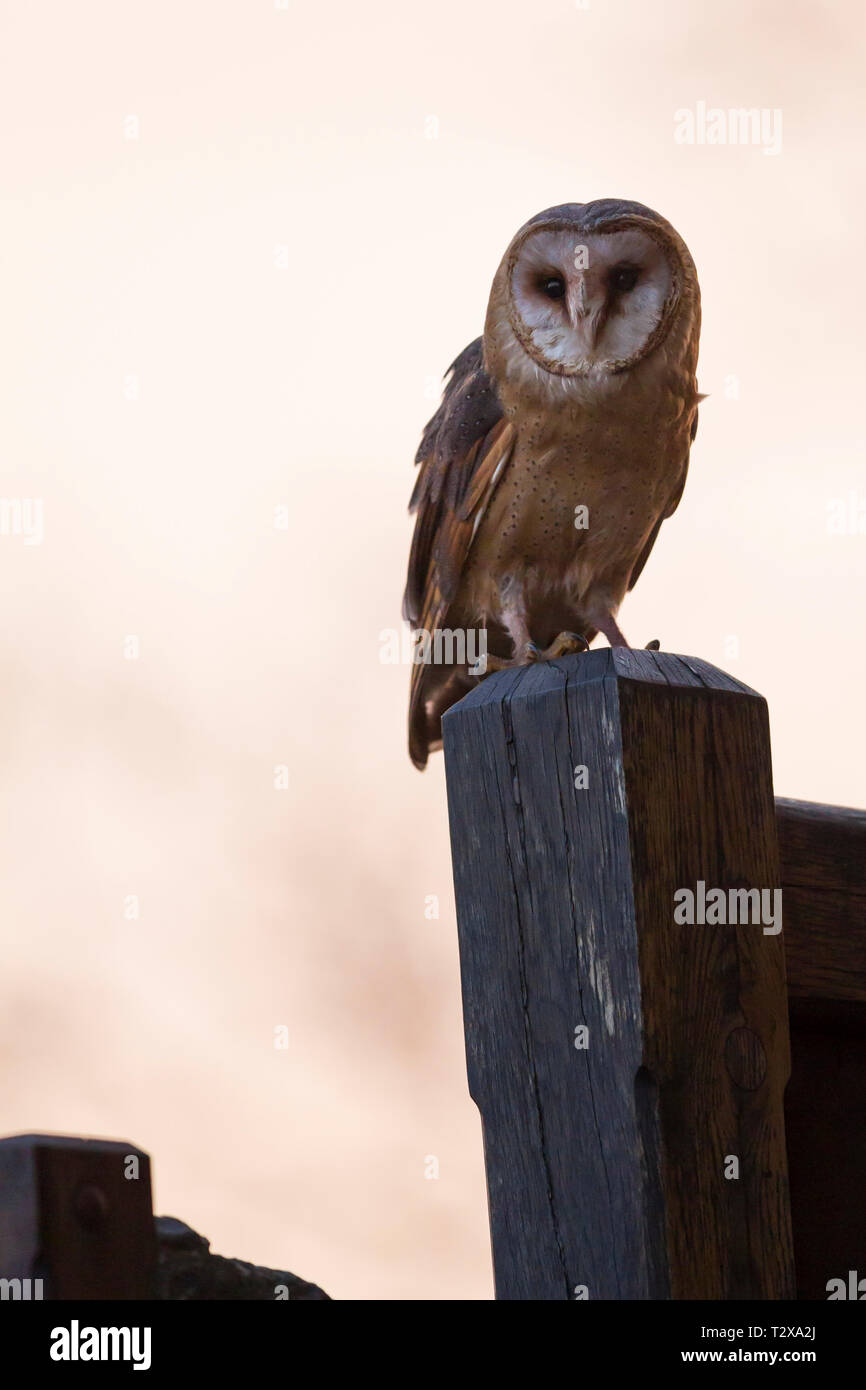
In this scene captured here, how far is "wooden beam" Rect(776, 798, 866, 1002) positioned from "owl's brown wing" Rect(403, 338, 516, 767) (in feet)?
7.07

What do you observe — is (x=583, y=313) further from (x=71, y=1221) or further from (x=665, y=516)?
(x=71, y=1221)

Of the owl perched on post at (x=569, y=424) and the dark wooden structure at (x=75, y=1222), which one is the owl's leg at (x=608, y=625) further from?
the dark wooden structure at (x=75, y=1222)

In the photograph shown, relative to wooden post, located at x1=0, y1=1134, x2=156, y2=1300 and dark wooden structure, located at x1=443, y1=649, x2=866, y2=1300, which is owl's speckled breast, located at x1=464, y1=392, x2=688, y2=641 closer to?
dark wooden structure, located at x1=443, y1=649, x2=866, y2=1300

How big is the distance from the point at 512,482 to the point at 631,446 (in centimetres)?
33

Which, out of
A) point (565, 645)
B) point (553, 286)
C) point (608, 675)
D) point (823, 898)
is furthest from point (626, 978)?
point (553, 286)

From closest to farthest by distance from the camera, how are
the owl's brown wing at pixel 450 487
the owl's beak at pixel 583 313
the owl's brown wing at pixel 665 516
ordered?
the owl's beak at pixel 583 313 → the owl's brown wing at pixel 450 487 → the owl's brown wing at pixel 665 516

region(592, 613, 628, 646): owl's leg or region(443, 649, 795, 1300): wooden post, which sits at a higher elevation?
region(592, 613, 628, 646): owl's leg

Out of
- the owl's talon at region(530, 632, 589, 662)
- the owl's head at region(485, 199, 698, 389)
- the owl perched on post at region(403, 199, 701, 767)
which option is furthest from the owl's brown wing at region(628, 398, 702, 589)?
the owl's talon at region(530, 632, 589, 662)

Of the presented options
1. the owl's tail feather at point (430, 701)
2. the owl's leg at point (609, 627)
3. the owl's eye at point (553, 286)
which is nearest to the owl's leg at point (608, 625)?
the owl's leg at point (609, 627)

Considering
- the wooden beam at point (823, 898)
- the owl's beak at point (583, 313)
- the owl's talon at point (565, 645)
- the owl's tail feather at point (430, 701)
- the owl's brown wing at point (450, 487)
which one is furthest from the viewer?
the owl's tail feather at point (430, 701)

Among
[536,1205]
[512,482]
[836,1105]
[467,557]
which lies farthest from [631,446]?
[536,1205]

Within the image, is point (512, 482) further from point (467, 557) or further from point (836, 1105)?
point (836, 1105)

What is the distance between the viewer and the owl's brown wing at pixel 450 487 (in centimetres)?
371

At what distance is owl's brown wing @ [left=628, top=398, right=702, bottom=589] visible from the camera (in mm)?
3848
